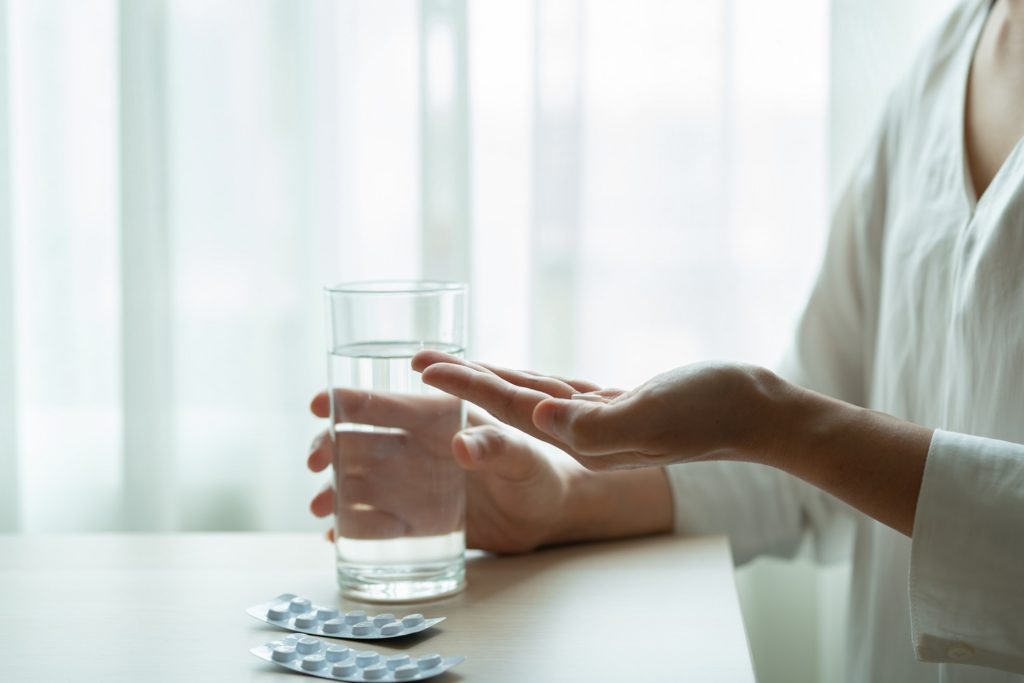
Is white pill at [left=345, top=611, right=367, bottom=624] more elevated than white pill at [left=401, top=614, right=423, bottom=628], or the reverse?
white pill at [left=401, top=614, right=423, bottom=628]

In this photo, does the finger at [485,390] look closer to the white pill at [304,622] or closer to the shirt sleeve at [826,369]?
the white pill at [304,622]

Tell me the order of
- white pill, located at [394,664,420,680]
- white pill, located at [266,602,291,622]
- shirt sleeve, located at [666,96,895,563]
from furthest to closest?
1. shirt sleeve, located at [666,96,895,563]
2. white pill, located at [266,602,291,622]
3. white pill, located at [394,664,420,680]

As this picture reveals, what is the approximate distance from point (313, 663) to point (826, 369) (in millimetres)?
608

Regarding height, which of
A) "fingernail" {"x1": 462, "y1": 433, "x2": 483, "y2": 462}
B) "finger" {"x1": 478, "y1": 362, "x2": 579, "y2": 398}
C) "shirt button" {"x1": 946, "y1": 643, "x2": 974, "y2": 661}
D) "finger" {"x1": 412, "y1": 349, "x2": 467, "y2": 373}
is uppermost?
"finger" {"x1": 412, "y1": 349, "x2": 467, "y2": 373}

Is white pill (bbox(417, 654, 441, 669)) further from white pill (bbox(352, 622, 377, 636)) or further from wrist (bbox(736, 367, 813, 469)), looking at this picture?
wrist (bbox(736, 367, 813, 469))

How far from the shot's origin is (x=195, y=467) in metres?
1.40

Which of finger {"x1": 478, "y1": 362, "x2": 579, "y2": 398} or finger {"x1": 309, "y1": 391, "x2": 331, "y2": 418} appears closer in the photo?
finger {"x1": 478, "y1": 362, "x2": 579, "y2": 398}

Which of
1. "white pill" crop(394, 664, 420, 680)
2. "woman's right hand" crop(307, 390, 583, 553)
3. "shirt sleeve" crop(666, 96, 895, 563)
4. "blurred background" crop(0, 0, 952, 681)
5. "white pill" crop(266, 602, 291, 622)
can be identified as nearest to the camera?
"white pill" crop(394, 664, 420, 680)

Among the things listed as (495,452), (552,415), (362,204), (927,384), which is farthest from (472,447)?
(362,204)

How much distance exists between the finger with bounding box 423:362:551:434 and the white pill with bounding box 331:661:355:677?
167 millimetres

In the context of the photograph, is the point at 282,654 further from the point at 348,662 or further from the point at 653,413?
the point at 653,413

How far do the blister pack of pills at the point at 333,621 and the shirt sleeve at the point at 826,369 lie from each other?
35 cm

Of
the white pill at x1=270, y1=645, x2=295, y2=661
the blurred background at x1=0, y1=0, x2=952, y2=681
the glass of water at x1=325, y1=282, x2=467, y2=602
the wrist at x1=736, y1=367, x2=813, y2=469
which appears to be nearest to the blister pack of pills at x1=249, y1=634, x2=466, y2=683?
the white pill at x1=270, y1=645, x2=295, y2=661

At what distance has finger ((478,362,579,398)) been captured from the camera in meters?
0.70
